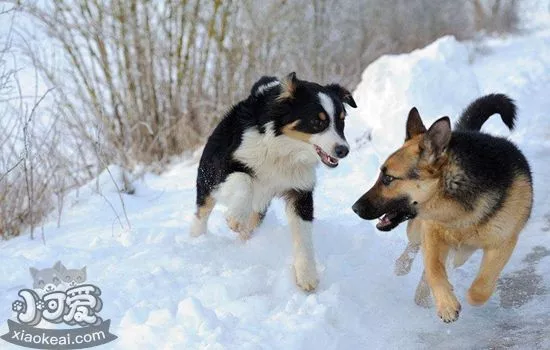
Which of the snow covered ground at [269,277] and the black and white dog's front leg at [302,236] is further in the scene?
the black and white dog's front leg at [302,236]

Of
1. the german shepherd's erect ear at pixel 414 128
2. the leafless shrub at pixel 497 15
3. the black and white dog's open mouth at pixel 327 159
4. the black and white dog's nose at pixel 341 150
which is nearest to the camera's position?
the german shepherd's erect ear at pixel 414 128

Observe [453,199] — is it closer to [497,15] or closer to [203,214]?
[203,214]

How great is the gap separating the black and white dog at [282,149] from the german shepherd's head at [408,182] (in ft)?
2.25

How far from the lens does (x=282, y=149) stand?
5223mm

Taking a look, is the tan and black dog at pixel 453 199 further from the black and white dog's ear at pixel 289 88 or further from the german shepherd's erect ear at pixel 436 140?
the black and white dog's ear at pixel 289 88

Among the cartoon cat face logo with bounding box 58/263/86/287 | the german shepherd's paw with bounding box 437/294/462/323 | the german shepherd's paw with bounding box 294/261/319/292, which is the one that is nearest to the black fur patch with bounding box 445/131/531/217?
the german shepherd's paw with bounding box 437/294/462/323

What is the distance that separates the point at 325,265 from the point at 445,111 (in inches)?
204

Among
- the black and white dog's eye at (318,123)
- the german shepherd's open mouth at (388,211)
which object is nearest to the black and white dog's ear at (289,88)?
the black and white dog's eye at (318,123)

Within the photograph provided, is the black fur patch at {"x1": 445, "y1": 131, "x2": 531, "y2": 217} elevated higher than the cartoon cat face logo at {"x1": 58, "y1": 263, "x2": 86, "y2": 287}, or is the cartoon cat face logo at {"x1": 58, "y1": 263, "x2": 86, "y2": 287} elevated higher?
the black fur patch at {"x1": 445, "y1": 131, "x2": 531, "y2": 217}

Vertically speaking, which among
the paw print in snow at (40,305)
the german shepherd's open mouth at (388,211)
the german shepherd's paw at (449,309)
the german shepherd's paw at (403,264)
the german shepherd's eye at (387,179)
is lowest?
the german shepherd's paw at (403,264)

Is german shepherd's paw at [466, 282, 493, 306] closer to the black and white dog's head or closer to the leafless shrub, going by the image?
the black and white dog's head

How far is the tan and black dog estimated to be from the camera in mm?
4270

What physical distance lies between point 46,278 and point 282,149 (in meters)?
1.96

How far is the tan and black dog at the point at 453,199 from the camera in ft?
14.0
